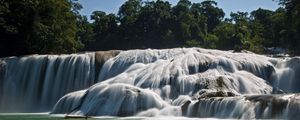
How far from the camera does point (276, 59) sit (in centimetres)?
4172

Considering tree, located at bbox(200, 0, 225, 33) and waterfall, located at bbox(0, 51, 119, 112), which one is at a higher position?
tree, located at bbox(200, 0, 225, 33)

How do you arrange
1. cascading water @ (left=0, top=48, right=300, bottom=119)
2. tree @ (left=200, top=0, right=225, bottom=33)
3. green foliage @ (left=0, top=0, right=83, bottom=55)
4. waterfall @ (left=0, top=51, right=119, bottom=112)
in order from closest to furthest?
cascading water @ (left=0, top=48, right=300, bottom=119) → waterfall @ (left=0, top=51, right=119, bottom=112) → green foliage @ (left=0, top=0, right=83, bottom=55) → tree @ (left=200, top=0, right=225, bottom=33)

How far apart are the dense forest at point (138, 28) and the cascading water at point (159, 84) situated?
7.62 metres

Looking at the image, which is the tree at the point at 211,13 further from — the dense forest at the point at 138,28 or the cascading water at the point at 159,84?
the cascading water at the point at 159,84

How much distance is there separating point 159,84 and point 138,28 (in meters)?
56.9

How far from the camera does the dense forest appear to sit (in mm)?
53438

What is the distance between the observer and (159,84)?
35250 millimetres

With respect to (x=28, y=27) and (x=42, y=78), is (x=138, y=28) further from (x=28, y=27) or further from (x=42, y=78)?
(x=42, y=78)

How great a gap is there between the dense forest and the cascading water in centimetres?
762

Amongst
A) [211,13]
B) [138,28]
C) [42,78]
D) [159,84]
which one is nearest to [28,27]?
[42,78]

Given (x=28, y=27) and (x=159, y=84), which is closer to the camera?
(x=159, y=84)

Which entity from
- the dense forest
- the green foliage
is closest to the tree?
the dense forest

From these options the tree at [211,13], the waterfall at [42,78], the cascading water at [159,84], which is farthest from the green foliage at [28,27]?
the tree at [211,13]

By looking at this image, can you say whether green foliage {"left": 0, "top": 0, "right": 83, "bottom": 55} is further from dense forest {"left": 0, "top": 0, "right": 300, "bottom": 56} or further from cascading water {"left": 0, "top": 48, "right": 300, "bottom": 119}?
cascading water {"left": 0, "top": 48, "right": 300, "bottom": 119}
